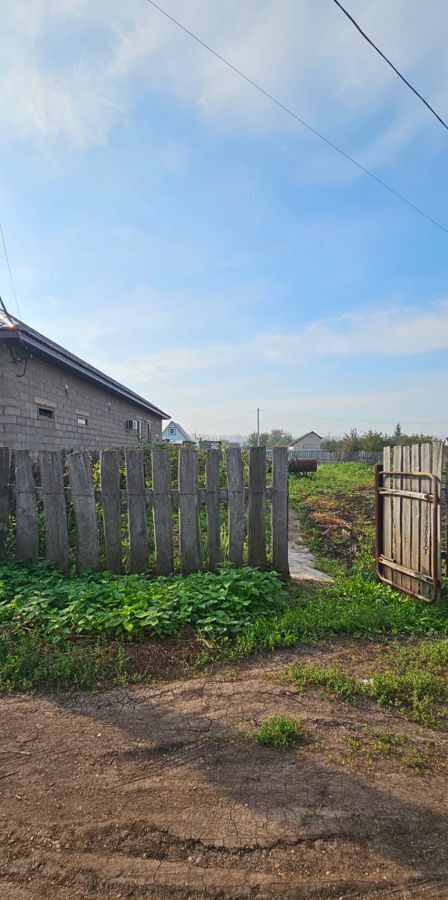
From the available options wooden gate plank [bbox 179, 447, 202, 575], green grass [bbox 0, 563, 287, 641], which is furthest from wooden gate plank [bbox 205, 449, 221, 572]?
green grass [bbox 0, 563, 287, 641]

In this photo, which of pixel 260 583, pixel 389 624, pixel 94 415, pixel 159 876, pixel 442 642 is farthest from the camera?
pixel 94 415

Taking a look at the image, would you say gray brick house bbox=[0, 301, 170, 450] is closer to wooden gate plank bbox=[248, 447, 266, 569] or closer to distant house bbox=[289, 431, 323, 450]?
wooden gate plank bbox=[248, 447, 266, 569]

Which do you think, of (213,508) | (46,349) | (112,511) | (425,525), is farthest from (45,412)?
(425,525)

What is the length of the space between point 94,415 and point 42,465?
8.53 m

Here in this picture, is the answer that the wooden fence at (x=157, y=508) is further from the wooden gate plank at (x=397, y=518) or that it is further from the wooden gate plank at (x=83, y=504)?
the wooden gate plank at (x=397, y=518)

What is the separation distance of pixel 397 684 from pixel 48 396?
8.46 m

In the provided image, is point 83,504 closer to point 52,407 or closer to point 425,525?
point 425,525

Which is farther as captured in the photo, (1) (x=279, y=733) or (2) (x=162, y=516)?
(2) (x=162, y=516)

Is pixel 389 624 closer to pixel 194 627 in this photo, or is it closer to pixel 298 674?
pixel 298 674

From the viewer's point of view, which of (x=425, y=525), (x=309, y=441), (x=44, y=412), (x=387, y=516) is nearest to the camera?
(x=425, y=525)

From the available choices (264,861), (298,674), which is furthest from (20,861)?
(298,674)

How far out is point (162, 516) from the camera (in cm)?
446

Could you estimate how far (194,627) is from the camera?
339cm

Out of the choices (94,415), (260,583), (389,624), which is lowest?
(389,624)
